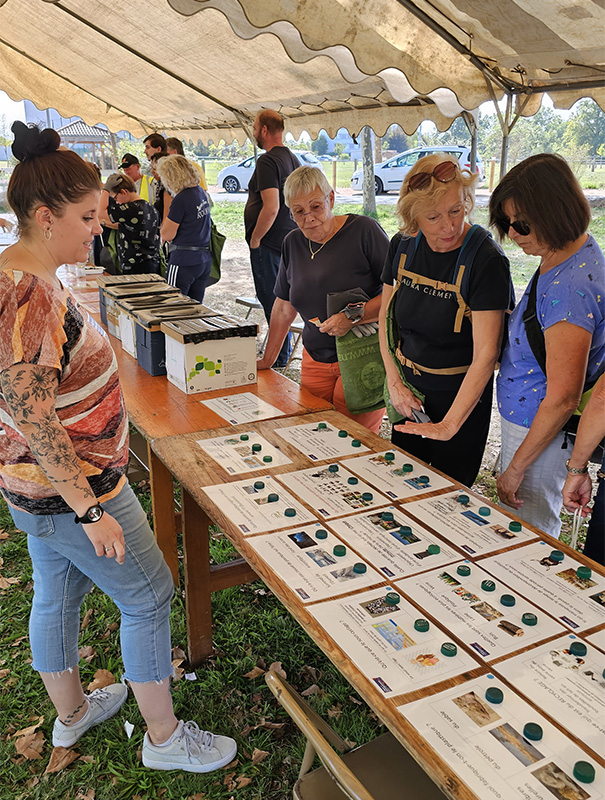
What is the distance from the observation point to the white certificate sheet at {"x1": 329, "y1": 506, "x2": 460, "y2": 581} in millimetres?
1454

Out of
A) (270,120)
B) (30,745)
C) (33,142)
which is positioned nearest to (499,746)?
(33,142)

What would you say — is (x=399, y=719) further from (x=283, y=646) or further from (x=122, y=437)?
(x=283, y=646)

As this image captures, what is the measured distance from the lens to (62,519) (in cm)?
155

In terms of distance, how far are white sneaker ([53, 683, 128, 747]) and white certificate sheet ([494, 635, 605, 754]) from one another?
4.95 feet

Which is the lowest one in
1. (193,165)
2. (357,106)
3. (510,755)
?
(510,755)

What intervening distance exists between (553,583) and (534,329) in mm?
717

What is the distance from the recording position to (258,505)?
5.63 ft

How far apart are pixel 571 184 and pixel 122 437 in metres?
1.36

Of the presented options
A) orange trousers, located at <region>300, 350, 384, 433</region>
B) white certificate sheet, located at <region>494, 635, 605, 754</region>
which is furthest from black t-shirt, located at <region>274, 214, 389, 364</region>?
white certificate sheet, located at <region>494, 635, 605, 754</region>

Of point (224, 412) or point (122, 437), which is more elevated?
point (122, 437)

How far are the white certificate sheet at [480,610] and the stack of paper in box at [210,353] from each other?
140 cm

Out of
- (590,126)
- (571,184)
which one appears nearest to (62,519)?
(571,184)

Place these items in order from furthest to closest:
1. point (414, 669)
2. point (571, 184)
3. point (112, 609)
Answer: point (112, 609), point (571, 184), point (414, 669)

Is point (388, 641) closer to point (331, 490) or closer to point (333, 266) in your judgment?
point (331, 490)
